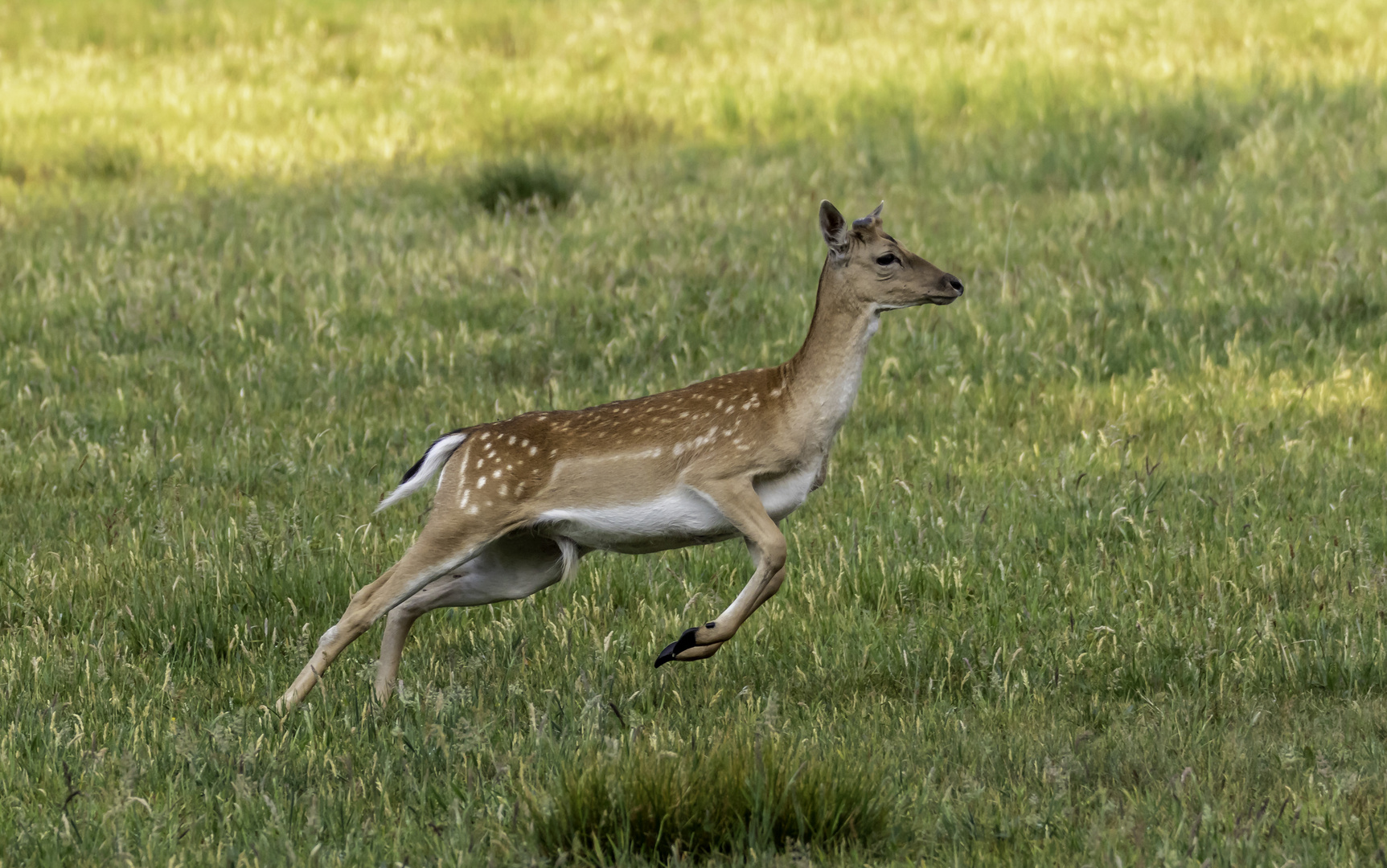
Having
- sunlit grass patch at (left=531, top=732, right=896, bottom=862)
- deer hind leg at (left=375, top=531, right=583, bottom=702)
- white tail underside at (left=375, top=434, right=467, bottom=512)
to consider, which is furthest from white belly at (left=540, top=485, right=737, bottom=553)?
sunlit grass patch at (left=531, top=732, right=896, bottom=862)

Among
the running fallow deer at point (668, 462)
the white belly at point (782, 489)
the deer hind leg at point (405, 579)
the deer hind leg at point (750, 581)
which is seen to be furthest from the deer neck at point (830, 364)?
the deer hind leg at point (405, 579)

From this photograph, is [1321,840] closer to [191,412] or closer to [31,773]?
[31,773]

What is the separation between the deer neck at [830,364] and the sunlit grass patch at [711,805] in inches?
60.4

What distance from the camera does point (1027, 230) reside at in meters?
13.2

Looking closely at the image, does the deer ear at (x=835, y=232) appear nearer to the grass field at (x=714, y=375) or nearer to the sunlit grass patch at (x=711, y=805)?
the grass field at (x=714, y=375)

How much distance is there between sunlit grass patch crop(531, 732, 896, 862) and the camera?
4.51m

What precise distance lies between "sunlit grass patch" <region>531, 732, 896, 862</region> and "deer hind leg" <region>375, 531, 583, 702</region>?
1662 mm

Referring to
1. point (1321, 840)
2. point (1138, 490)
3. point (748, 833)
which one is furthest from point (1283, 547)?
point (748, 833)

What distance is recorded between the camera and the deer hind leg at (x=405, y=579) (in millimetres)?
5891

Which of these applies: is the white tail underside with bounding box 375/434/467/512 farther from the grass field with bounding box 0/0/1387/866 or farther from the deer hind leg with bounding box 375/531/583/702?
the grass field with bounding box 0/0/1387/866

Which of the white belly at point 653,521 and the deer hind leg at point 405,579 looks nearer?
the white belly at point 653,521

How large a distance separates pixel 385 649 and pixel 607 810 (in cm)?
213

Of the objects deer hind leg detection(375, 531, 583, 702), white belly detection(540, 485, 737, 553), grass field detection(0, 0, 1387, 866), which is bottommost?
grass field detection(0, 0, 1387, 866)

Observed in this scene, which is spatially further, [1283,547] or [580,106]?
[580,106]
